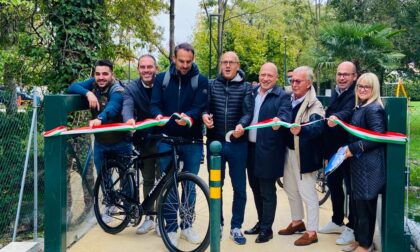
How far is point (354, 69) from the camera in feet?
16.6

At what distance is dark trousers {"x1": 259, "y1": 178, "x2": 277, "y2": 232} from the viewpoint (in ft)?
16.7

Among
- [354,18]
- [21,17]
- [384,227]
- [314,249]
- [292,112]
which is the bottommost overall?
[314,249]

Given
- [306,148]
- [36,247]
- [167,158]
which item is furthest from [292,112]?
[36,247]

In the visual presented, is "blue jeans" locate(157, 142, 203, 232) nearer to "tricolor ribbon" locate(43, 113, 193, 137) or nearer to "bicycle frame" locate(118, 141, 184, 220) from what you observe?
"bicycle frame" locate(118, 141, 184, 220)

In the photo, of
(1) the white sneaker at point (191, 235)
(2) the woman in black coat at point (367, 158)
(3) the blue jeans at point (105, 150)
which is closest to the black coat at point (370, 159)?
(2) the woman in black coat at point (367, 158)

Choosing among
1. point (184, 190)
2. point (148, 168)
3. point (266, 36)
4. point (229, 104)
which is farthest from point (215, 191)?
point (266, 36)

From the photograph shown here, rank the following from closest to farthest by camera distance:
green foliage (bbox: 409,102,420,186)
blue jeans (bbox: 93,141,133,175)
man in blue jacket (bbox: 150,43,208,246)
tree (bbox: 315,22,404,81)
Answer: man in blue jacket (bbox: 150,43,208,246) → blue jeans (bbox: 93,141,133,175) → green foliage (bbox: 409,102,420,186) → tree (bbox: 315,22,404,81)

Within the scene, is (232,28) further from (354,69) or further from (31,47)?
(354,69)

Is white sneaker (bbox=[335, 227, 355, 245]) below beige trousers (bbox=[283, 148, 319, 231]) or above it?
below

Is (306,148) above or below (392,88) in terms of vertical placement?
below

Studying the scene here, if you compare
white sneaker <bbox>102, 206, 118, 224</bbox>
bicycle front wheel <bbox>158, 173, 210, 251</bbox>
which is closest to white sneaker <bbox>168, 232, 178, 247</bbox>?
bicycle front wheel <bbox>158, 173, 210, 251</bbox>

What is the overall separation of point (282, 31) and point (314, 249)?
128 feet

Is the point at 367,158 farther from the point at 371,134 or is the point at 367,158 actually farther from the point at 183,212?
the point at 183,212

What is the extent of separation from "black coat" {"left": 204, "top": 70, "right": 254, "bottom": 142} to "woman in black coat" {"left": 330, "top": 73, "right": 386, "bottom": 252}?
1.05 m
